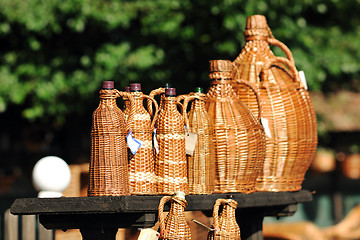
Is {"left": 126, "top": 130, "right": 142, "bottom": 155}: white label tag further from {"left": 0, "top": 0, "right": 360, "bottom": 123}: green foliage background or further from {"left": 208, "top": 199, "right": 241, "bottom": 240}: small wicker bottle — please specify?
{"left": 0, "top": 0, "right": 360, "bottom": 123}: green foliage background

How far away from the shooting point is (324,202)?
11531mm

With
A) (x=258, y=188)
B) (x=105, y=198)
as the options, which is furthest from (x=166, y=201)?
(x=258, y=188)

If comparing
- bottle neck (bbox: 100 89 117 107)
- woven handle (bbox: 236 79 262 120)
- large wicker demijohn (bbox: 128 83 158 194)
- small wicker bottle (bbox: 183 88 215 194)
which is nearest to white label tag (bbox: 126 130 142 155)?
large wicker demijohn (bbox: 128 83 158 194)

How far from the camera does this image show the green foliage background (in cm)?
701

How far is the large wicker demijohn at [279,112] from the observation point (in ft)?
11.5

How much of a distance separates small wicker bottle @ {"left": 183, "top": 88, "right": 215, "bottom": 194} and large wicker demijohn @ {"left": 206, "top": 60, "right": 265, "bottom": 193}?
9 cm

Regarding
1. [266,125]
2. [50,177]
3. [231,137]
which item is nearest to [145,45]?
[266,125]

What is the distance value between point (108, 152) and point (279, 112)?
44.3 inches

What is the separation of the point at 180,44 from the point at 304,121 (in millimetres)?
3732

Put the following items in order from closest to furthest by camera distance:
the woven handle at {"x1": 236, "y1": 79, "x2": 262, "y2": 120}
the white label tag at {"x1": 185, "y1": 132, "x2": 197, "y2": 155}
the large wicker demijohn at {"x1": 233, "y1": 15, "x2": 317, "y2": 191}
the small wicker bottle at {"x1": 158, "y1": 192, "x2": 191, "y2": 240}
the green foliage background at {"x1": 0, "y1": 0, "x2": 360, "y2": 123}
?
the small wicker bottle at {"x1": 158, "y1": 192, "x2": 191, "y2": 240}
the white label tag at {"x1": 185, "y1": 132, "x2": 197, "y2": 155}
the woven handle at {"x1": 236, "y1": 79, "x2": 262, "y2": 120}
the large wicker demijohn at {"x1": 233, "y1": 15, "x2": 317, "y2": 191}
the green foliage background at {"x1": 0, "y1": 0, "x2": 360, "y2": 123}

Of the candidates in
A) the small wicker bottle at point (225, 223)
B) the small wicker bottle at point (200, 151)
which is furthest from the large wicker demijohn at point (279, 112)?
the small wicker bottle at point (225, 223)

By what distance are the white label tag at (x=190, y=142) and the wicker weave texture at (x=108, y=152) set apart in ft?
0.94

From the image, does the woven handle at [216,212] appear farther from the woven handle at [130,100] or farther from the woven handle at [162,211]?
the woven handle at [130,100]

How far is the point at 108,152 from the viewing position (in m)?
2.80
